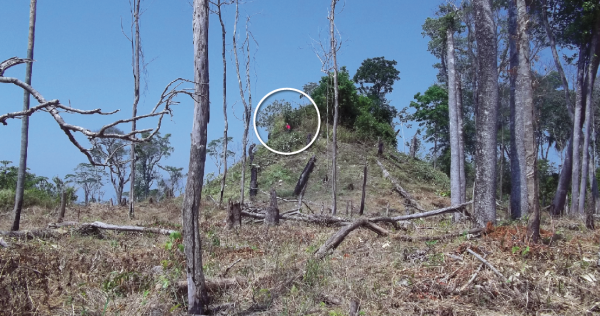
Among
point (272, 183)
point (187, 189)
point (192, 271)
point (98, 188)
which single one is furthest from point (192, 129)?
point (98, 188)

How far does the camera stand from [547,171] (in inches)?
1432

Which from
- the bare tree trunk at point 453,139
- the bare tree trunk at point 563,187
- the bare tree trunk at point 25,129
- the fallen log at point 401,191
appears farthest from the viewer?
the fallen log at point 401,191

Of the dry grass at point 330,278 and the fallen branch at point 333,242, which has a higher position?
the fallen branch at point 333,242

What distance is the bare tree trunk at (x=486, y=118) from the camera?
1007cm

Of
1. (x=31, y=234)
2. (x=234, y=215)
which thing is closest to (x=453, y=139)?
(x=234, y=215)

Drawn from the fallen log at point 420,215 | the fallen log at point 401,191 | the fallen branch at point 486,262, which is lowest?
the fallen branch at point 486,262

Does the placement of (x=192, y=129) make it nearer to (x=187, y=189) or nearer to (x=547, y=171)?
(x=187, y=189)

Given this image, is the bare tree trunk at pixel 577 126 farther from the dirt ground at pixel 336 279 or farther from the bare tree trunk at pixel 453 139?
the dirt ground at pixel 336 279

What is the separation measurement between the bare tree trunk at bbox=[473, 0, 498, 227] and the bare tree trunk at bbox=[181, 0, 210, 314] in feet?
22.2

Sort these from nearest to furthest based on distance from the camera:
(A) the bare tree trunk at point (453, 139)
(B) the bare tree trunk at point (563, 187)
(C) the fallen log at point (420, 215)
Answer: (C) the fallen log at point (420, 215) → (A) the bare tree trunk at point (453, 139) → (B) the bare tree trunk at point (563, 187)

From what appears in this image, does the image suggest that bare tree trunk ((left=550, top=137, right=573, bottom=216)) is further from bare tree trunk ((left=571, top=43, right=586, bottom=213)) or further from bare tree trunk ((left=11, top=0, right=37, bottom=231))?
bare tree trunk ((left=11, top=0, right=37, bottom=231))

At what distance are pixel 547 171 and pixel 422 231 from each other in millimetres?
31355

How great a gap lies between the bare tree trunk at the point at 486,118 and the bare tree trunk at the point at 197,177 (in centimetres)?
676

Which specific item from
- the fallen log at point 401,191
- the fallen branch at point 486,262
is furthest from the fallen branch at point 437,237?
the fallen log at point 401,191
